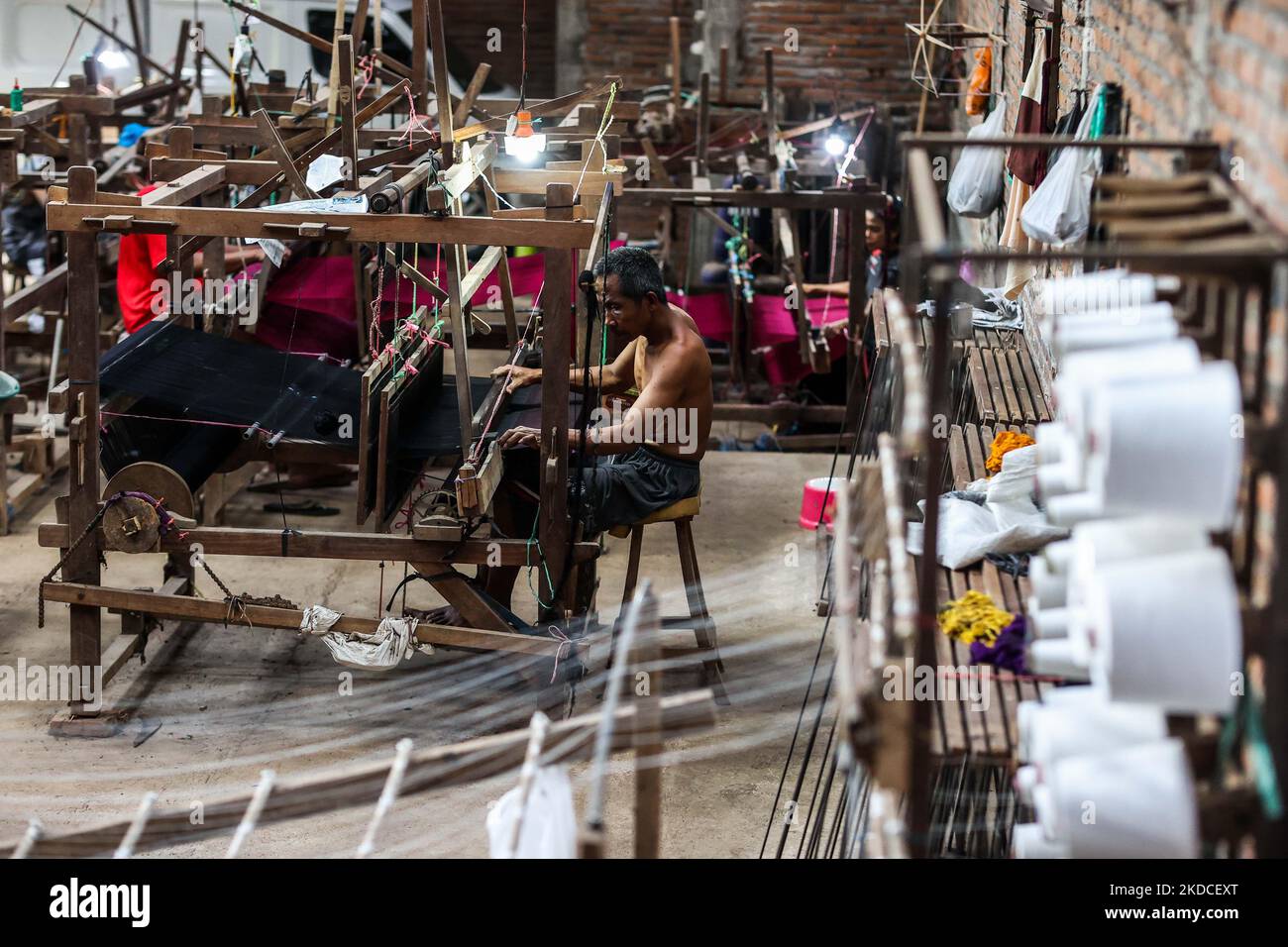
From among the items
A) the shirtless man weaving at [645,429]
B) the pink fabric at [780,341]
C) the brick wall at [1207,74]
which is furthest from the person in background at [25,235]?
the brick wall at [1207,74]

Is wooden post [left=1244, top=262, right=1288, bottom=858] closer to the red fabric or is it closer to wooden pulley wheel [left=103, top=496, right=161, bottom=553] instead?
wooden pulley wheel [left=103, top=496, right=161, bottom=553]

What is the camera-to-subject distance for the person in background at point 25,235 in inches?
432

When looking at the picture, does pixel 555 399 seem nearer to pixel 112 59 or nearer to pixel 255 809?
pixel 255 809

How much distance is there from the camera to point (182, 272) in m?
7.23

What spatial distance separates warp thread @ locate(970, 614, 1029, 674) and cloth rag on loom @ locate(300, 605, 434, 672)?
107 inches

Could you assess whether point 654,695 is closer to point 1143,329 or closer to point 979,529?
point 1143,329

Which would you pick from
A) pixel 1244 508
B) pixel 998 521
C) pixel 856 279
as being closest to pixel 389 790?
pixel 1244 508

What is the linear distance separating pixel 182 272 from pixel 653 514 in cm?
266

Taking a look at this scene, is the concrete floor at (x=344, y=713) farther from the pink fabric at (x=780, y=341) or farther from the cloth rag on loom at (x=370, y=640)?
the pink fabric at (x=780, y=341)

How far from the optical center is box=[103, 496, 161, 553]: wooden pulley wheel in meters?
6.03

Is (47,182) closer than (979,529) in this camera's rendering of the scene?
No

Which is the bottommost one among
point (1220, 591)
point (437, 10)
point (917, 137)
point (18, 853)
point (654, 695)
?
point (18, 853)

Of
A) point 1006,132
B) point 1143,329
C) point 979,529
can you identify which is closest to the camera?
point 1143,329

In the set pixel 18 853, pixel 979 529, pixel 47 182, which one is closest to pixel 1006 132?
pixel 979 529
